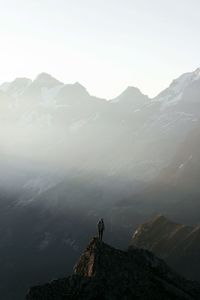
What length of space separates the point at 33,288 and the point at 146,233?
102 meters

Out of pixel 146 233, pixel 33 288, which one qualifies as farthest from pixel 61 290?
pixel 146 233

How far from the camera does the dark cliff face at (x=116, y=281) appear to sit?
1309 inches

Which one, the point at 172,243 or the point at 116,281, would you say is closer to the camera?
the point at 116,281

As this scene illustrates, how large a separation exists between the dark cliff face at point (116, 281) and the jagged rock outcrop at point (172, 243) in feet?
298

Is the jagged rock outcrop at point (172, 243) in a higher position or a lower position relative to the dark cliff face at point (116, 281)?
higher

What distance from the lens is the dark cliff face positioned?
33.2m

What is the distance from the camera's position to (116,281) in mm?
34188

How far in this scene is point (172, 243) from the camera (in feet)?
448

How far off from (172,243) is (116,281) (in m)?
105

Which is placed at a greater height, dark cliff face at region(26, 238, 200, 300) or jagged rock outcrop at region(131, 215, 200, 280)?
jagged rock outcrop at region(131, 215, 200, 280)

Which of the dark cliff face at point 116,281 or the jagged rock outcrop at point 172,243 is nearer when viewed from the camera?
the dark cliff face at point 116,281

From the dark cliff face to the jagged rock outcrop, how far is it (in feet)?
298

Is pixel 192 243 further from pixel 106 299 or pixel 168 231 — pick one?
pixel 106 299

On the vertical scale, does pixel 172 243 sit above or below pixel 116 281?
above
